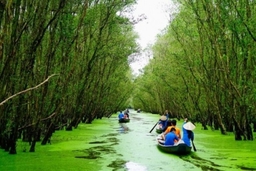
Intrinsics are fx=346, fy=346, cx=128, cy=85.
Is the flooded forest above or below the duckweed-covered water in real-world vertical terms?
above

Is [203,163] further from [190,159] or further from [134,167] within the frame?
[134,167]

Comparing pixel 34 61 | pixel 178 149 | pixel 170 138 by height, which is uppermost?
pixel 34 61

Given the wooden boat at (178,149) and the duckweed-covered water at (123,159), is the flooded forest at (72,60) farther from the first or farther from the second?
the wooden boat at (178,149)

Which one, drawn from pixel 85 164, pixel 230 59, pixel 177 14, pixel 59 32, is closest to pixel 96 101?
pixel 177 14

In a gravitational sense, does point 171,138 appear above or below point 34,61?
below

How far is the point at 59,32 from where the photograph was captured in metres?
12.5

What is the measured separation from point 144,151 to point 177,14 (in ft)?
41.3

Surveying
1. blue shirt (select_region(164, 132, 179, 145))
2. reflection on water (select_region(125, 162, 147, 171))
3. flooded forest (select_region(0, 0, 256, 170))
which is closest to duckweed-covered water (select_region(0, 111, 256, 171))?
reflection on water (select_region(125, 162, 147, 171))

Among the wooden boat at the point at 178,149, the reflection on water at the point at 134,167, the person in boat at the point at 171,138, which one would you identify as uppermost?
the person in boat at the point at 171,138

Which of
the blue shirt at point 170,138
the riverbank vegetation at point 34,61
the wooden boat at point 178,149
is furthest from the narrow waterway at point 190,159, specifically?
the riverbank vegetation at point 34,61

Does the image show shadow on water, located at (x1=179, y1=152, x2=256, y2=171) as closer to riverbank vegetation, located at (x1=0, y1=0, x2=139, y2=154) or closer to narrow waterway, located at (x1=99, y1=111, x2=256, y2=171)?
narrow waterway, located at (x1=99, y1=111, x2=256, y2=171)

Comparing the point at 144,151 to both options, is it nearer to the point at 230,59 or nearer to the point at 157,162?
the point at 157,162

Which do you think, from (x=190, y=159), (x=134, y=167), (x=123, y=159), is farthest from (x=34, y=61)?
(x=190, y=159)

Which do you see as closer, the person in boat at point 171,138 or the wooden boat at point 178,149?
the wooden boat at point 178,149
